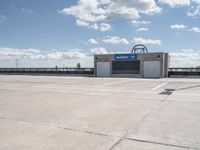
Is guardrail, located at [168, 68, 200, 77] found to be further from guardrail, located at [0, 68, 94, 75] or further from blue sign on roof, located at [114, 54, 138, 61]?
guardrail, located at [0, 68, 94, 75]

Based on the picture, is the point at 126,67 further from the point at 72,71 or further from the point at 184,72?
the point at 72,71

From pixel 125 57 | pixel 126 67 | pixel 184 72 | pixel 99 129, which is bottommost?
pixel 99 129

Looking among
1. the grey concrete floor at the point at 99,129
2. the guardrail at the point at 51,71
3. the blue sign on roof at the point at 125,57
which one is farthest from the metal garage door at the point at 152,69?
the grey concrete floor at the point at 99,129

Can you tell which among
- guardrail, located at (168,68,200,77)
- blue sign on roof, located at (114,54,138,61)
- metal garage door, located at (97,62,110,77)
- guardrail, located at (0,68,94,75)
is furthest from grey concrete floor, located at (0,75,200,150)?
guardrail, located at (0,68,94,75)

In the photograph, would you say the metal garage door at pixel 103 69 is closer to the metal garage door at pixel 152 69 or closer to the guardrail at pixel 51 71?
the guardrail at pixel 51 71

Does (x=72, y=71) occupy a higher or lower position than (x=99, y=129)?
higher

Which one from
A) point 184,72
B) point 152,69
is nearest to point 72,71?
point 152,69

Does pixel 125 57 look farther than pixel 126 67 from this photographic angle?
No

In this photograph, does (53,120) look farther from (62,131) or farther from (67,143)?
(67,143)

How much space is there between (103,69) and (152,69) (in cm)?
686

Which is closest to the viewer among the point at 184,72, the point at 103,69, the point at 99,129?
the point at 99,129

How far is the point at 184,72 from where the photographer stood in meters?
25.3

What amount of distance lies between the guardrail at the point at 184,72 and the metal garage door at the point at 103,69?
8.43 metres

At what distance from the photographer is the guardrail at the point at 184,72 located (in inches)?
976
